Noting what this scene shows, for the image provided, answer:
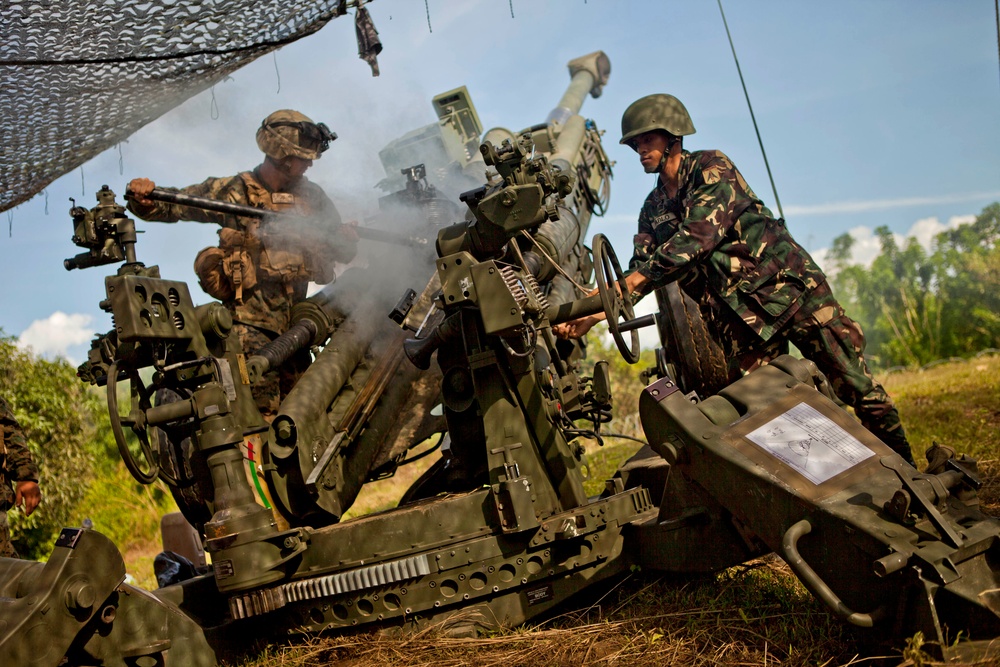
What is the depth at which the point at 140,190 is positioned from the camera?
5594 millimetres

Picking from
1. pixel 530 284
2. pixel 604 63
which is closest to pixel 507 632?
pixel 530 284

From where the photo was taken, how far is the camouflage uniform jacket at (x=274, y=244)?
632cm

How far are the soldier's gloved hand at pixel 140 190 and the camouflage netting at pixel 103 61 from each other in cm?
37

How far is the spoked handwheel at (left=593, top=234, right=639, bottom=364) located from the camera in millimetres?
4078

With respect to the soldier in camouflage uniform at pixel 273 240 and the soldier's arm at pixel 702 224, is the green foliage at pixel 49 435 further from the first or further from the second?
the soldier's arm at pixel 702 224

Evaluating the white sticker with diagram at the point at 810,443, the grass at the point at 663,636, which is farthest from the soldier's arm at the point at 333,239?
the white sticker with diagram at the point at 810,443

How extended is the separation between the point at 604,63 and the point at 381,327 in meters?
8.41

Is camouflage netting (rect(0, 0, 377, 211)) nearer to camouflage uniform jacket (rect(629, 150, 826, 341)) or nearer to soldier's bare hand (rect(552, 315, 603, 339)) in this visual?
soldier's bare hand (rect(552, 315, 603, 339))

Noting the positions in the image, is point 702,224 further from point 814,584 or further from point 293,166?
point 293,166

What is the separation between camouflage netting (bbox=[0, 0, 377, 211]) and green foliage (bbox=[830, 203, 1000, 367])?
9432 millimetres

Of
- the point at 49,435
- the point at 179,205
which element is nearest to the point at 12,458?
the point at 179,205

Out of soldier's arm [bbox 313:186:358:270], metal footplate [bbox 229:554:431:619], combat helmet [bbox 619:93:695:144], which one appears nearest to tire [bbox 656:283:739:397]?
combat helmet [bbox 619:93:695:144]

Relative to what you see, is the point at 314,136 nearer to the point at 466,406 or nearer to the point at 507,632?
the point at 466,406

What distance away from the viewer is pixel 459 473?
5.33 metres
